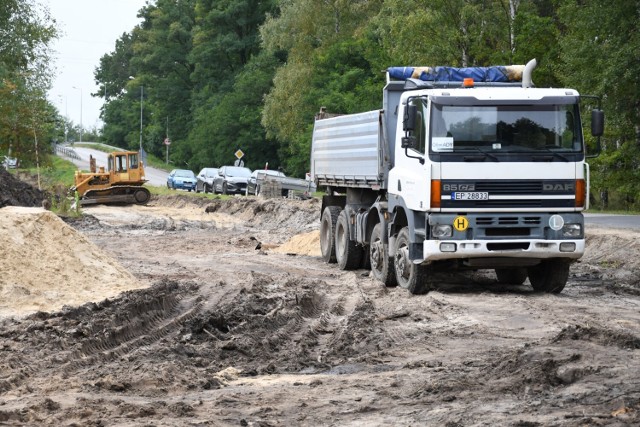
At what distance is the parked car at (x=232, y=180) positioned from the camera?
58.2m

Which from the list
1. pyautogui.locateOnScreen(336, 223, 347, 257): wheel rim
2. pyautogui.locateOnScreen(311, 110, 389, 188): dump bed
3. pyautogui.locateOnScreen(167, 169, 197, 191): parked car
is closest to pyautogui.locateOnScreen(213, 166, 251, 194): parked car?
pyautogui.locateOnScreen(167, 169, 197, 191): parked car

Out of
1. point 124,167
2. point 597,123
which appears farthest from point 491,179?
point 124,167

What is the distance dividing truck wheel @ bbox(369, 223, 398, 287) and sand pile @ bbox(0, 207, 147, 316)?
153 inches

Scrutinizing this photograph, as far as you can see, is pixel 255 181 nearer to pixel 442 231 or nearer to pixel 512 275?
pixel 512 275

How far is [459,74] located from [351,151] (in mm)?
2894

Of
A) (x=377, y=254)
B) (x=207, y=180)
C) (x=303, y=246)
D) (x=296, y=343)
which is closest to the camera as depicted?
(x=296, y=343)

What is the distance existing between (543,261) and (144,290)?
6009mm

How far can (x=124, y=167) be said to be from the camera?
47.7m

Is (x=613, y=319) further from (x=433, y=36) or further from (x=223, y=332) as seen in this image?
(x=433, y=36)

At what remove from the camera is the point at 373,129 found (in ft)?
60.2

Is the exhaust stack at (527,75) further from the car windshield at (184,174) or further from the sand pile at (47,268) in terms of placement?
the car windshield at (184,174)

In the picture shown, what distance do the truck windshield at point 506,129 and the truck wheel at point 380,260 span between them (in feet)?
8.87

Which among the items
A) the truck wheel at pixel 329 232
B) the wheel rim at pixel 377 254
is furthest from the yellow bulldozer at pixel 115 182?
the wheel rim at pixel 377 254

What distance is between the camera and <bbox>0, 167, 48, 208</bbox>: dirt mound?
37.5 m
